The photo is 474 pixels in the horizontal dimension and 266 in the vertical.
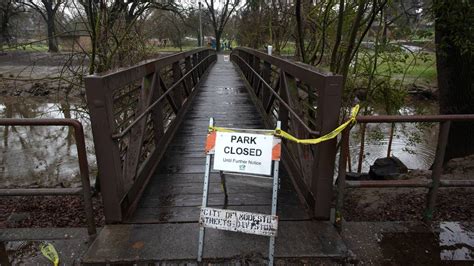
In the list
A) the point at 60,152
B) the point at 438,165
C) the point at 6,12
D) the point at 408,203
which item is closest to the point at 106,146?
the point at 438,165

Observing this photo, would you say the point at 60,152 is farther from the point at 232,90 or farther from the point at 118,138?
the point at 118,138

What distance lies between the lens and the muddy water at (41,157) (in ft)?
29.1

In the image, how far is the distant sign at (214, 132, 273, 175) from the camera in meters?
2.59

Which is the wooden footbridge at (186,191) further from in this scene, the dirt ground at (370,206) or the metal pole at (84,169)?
the dirt ground at (370,206)

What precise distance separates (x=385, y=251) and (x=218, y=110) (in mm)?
5403

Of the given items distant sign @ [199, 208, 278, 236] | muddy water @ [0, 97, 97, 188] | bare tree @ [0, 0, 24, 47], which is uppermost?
bare tree @ [0, 0, 24, 47]

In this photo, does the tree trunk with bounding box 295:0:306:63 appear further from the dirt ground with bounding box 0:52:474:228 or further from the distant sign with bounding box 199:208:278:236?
the distant sign with bounding box 199:208:278:236

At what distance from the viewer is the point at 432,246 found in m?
2.95

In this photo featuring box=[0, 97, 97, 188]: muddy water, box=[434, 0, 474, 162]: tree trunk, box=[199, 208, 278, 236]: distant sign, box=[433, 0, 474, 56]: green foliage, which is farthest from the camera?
box=[0, 97, 97, 188]: muddy water

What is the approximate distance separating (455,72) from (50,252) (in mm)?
5962

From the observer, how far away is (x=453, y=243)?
9.80ft

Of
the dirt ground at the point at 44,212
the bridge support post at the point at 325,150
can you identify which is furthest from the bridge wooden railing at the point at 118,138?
the bridge support post at the point at 325,150

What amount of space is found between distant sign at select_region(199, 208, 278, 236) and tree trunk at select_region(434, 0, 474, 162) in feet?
12.9

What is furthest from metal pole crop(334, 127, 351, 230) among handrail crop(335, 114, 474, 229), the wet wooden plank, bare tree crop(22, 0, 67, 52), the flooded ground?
the flooded ground
